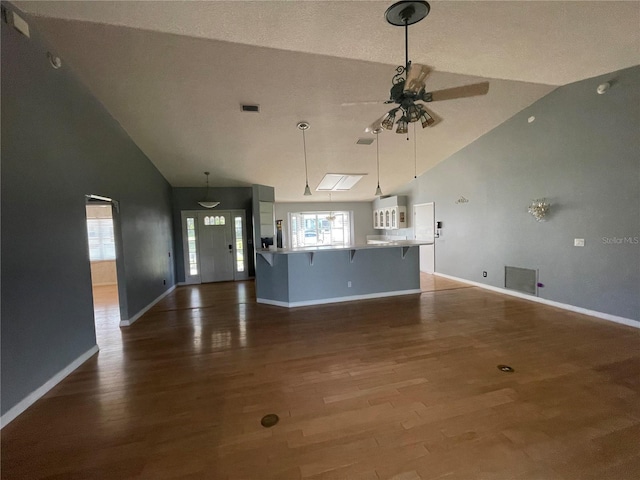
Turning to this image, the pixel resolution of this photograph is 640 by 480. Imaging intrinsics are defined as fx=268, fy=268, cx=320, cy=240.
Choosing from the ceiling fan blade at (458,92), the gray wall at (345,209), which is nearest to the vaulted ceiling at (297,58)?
the ceiling fan blade at (458,92)

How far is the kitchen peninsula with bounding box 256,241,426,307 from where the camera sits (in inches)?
187

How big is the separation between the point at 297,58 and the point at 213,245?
5405 mm

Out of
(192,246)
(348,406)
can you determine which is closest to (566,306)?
(348,406)

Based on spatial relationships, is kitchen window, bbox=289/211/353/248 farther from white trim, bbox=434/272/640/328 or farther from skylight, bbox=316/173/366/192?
white trim, bbox=434/272/640/328

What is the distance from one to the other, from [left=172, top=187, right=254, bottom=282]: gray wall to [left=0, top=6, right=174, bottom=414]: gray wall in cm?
322

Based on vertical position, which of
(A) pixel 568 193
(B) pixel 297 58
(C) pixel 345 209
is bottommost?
(A) pixel 568 193

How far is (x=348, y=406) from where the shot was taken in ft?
6.78

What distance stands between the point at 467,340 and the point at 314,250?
255cm

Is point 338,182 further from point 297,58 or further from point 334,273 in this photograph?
point 297,58

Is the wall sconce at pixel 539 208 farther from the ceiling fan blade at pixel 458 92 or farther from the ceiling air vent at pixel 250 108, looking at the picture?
the ceiling air vent at pixel 250 108

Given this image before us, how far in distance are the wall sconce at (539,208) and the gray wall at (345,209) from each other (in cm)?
578

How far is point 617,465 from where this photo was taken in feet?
4.99

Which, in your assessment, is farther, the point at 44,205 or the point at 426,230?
the point at 426,230

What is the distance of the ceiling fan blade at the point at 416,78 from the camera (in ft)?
6.41
